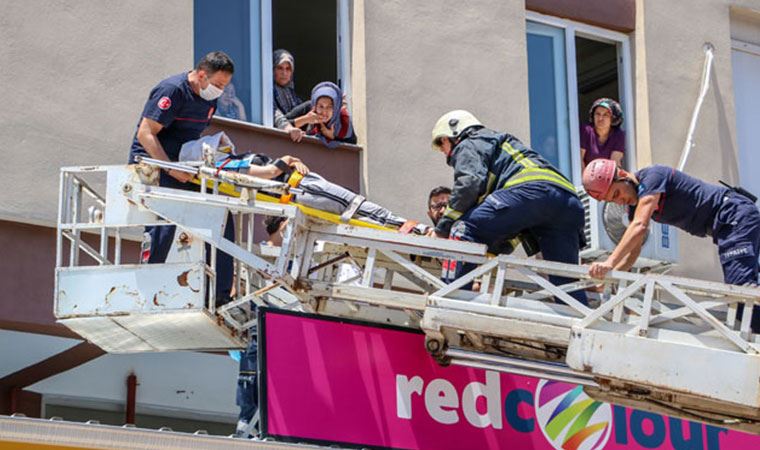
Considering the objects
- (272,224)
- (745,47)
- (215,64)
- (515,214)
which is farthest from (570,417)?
(745,47)

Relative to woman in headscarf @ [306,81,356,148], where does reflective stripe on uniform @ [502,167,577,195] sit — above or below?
below

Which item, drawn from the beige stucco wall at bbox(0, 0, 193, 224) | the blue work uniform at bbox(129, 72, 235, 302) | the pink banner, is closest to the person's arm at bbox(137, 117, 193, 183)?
the blue work uniform at bbox(129, 72, 235, 302)

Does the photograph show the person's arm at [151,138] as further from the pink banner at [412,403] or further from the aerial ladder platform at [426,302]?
the pink banner at [412,403]

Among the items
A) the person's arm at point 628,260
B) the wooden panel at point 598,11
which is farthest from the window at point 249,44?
the person's arm at point 628,260

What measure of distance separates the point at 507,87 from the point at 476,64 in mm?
375

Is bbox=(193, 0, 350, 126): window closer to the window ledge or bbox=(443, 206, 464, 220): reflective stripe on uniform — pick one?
the window ledge

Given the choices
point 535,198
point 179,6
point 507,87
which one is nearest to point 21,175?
point 179,6

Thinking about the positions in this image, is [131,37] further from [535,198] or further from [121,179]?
[535,198]

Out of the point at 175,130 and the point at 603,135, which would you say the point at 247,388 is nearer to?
the point at 175,130

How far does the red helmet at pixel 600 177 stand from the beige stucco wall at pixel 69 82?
3.77m

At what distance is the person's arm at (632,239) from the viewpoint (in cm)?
1008

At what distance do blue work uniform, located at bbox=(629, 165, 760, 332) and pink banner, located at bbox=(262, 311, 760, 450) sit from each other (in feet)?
4.74

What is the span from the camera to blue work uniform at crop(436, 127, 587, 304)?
10.6m

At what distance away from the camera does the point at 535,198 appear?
34.8ft
